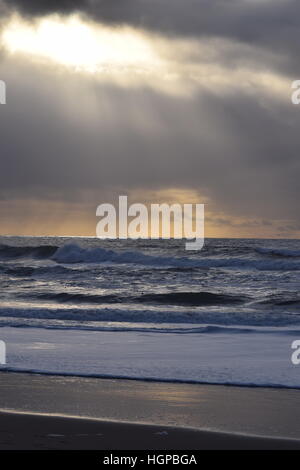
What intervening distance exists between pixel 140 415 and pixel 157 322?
430 inches

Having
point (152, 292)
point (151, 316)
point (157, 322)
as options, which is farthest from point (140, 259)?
point (157, 322)

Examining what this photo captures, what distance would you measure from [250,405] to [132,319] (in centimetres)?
1105

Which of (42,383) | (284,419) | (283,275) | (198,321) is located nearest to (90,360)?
(42,383)

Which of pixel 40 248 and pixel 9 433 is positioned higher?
pixel 40 248

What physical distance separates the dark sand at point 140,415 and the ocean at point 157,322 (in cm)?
78

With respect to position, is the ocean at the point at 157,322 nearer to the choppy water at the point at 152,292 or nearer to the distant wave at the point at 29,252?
the choppy water at the point at 152,292

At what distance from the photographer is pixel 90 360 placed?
1166 centimetres

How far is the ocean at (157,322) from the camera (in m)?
11.0

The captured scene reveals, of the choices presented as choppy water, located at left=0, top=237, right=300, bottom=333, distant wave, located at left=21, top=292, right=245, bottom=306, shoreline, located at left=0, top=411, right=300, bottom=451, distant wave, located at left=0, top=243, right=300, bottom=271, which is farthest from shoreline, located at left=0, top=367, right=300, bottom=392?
distant wave, located at left=0, top=243, right=300, bottom=271

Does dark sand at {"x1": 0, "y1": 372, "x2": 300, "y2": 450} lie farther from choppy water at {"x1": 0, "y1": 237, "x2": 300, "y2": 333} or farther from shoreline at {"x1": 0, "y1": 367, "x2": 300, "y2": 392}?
choppy water at {"x1": 0, "y1": 237, "x2": 300, "y2": 333}

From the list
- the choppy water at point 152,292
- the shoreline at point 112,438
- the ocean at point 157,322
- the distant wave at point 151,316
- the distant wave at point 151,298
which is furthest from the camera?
the distant wave at point 151,298

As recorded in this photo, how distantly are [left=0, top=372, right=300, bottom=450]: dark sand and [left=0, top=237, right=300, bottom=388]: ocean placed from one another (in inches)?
Result: 30.7

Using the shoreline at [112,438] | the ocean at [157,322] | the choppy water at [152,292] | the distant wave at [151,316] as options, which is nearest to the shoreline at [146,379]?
the ocean at [157,322]
